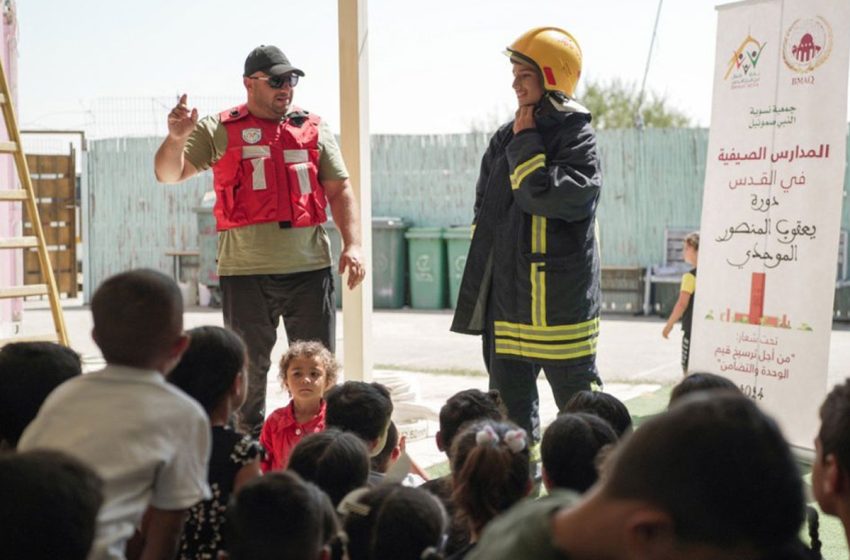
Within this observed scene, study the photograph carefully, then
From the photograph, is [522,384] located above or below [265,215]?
below

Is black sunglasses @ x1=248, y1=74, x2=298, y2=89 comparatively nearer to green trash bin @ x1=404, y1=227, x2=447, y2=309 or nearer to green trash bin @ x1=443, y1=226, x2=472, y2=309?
green trash bin @ x1=443, y1=226, x2=472, y2=309

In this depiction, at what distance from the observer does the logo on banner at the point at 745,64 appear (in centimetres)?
639

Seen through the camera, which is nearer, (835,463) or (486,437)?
(835,463)

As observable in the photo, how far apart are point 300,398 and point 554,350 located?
107 centimetres

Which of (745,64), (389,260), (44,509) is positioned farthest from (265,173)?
(389,260)

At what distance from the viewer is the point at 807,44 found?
20.0 ft

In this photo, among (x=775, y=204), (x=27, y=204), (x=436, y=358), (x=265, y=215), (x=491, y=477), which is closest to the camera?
(x=491, y=477)

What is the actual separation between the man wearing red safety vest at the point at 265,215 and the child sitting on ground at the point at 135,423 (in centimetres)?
246

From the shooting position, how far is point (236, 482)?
2.89 meters

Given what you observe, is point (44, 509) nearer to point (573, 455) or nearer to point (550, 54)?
point (573, 455)

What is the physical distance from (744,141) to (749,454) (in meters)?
5.28

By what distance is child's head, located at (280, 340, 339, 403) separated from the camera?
15.4 ft

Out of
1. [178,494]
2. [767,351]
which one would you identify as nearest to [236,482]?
[178,494]

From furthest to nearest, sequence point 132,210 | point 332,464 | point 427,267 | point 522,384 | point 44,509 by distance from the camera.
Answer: point 132,210 → point 427,267 → point 522,384 → point 332,464 → point 44,509
